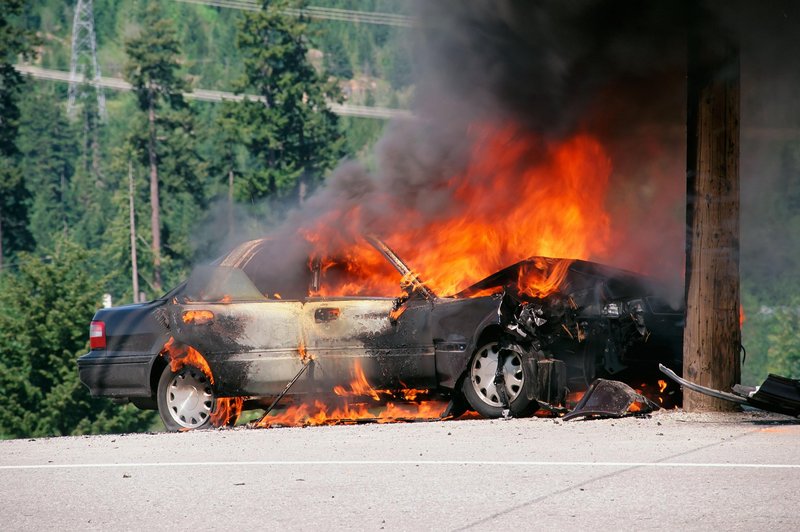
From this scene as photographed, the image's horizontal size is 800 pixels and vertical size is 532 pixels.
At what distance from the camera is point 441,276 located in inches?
485

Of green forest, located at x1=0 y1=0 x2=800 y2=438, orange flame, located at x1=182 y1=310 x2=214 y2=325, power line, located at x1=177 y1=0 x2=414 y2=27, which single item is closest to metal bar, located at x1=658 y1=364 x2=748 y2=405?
orange flame, located at x1=182 y1=310 x2=214 y2=325

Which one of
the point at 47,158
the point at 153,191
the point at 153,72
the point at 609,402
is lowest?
the point at 609,402

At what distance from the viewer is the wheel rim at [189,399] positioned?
12.5 meters

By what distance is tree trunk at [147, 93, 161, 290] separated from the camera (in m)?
84.9

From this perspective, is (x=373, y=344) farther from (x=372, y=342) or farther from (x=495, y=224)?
(x=495, y=224)

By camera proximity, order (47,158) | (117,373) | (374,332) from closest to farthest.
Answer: (374,332) → (117,373) → (47,158)

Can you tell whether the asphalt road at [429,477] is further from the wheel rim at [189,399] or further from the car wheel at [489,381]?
the wheel rim at [189,399]

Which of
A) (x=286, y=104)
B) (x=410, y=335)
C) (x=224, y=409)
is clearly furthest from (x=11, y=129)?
(x=410, y=335)

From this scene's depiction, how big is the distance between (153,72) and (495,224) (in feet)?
260

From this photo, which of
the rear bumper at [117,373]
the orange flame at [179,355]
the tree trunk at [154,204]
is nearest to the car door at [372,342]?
the orange flame at [179,355]

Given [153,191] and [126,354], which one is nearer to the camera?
[126,354]

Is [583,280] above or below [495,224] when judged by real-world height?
below

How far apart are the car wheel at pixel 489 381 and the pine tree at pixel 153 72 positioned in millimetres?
77230

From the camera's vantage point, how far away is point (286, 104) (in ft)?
271
